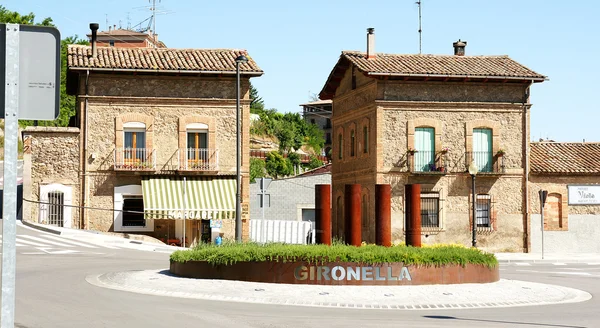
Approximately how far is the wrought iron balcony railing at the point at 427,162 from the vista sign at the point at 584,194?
626cm

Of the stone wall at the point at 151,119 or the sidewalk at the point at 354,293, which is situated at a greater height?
the stone wall at the point at 151,119

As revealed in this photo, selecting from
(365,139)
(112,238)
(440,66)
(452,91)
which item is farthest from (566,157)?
(112,238)

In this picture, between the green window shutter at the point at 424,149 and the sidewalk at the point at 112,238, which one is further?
the green window shutter at the point at 424,149

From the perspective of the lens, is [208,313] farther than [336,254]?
No

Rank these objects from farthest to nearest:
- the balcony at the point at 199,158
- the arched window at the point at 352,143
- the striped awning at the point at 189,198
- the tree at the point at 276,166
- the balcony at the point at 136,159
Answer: the tree at the point at 276,166 → the arched window at the point at 352,143 → the balcony at the point at 199,158 → the balcony at the point at 136,159 → the striped awning at the point at 189,198

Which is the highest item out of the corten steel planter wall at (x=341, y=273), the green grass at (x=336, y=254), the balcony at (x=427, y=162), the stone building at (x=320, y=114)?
the stone building at (x=320, y=114)

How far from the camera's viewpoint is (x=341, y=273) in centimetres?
1930

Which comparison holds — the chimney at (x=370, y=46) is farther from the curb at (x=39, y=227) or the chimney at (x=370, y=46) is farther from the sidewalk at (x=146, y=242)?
the curb at (x=39, y=227)

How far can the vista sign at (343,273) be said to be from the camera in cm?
1930

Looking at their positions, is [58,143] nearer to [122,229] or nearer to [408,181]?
[122,229]

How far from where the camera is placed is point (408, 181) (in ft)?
133

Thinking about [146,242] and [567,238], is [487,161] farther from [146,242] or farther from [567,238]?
[146,242]

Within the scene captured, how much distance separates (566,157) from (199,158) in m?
17.5

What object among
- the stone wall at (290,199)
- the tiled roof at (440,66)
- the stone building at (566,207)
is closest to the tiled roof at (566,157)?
the stone building at (566,207)
